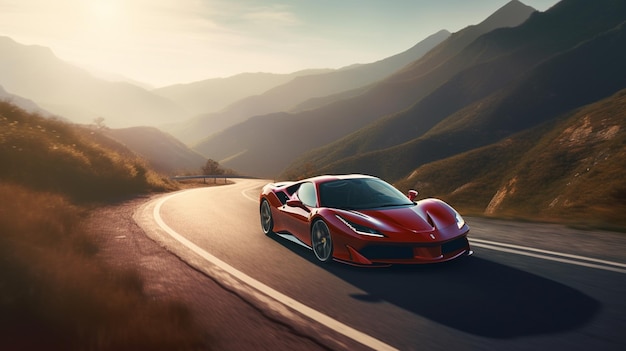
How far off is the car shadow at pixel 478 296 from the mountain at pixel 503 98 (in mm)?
62366

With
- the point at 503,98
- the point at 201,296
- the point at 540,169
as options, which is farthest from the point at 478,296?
the point at 503,98

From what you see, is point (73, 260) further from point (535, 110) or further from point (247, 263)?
point (535, 110)

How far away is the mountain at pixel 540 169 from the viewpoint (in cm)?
3741

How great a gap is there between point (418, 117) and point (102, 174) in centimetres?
14056

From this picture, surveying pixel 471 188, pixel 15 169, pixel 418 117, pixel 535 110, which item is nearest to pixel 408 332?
pixel 15 169

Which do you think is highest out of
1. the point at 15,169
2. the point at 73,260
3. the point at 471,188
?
the point at 15,169

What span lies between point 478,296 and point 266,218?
4844 millimetres

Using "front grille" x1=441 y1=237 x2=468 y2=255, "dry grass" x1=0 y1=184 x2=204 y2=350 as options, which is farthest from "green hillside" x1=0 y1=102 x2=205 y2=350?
"front grille" x1=441 y1=237 x2=468 y2=255

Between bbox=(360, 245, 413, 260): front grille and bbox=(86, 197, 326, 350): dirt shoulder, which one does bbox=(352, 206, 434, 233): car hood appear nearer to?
bbox=(360, 245, 413, 260): front grille

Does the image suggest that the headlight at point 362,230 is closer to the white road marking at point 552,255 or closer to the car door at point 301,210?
the car door at point 301,210

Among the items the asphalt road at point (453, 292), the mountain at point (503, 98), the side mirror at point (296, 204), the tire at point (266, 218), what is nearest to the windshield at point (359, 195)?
the side mirror at point (296, 204)

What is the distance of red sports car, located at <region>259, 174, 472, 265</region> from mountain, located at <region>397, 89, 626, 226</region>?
25.5 metres

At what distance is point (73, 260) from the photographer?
5.28 metres

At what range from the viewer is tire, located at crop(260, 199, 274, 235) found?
337 inches
